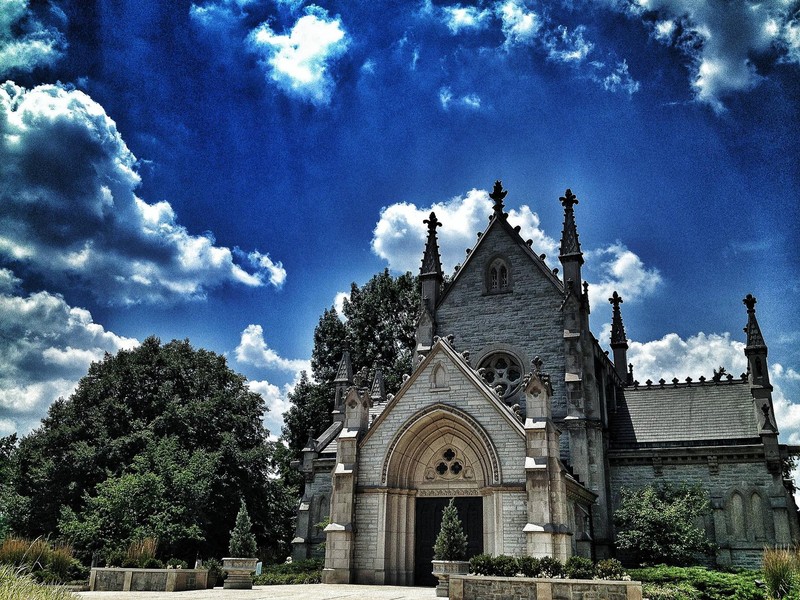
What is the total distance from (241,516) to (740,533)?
1834 centimetres

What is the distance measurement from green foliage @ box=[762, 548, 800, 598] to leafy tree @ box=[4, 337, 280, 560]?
22.0 meters

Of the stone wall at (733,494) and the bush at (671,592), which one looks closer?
the bush at (671,592)

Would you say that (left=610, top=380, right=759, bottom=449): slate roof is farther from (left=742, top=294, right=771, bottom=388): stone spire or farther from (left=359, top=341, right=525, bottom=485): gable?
(left=359, top=341, right=525, bottom=485): gable

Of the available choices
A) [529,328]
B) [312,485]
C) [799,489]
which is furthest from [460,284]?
[799,489]

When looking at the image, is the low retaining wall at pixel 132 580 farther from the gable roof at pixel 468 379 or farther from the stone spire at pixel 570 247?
the stone spire at pixel 570 247

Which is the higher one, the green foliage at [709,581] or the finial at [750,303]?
the finial at [750,303]

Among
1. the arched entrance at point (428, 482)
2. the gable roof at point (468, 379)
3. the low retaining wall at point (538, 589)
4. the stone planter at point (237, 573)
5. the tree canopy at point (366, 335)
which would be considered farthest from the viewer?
the tree canopy at point (366, 335)

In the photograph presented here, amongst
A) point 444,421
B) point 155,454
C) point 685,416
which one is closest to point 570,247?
point 685,416

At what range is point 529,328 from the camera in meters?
28.8

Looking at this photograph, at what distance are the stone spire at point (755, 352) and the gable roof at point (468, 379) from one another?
1301 cm

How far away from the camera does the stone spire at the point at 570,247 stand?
29.3 m

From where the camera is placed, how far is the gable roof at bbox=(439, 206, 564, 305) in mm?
29266

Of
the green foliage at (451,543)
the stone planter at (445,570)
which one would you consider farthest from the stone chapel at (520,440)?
the stone planter at (445,570)

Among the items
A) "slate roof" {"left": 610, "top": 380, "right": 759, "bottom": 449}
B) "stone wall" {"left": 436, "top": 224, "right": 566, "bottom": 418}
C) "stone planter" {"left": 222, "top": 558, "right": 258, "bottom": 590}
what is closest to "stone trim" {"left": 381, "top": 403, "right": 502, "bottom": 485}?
"stone planter" {"left": 222, "top": 558, "right": 258, "bottom": 590}
